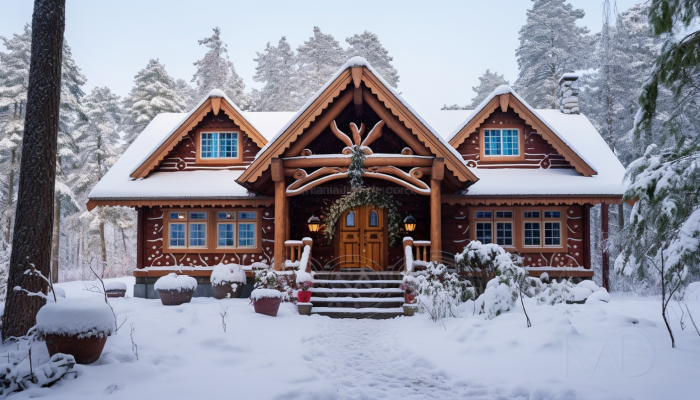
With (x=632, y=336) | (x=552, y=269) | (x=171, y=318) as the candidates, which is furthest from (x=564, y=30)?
(x=171, y=318)

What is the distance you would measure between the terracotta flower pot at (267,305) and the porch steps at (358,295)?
1219mm

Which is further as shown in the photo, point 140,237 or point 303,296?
point 140,237

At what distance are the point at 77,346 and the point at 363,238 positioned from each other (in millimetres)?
9767

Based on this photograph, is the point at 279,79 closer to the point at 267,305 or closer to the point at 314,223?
the point at 314,223

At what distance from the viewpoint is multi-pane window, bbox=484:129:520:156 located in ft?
47.9

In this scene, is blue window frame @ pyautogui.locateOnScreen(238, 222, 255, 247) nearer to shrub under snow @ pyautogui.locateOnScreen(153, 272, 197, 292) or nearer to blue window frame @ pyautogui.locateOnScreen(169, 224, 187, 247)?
blue window frame @ pyautogui.locateOnScreen(169, 224, 187, 247)

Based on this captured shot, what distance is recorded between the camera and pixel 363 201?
13109 mm

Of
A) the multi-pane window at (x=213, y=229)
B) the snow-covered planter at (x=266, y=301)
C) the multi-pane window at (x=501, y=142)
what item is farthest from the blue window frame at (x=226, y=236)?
the multi-pane window at (x=501, y=142)

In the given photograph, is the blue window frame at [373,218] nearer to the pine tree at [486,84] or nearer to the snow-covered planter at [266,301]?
the snow-covered planter at [266,301]

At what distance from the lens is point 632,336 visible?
19.1 ft

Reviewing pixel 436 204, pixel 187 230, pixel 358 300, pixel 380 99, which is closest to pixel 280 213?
pixel 358 300

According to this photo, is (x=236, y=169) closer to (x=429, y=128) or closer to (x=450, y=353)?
(x=429, y=128)

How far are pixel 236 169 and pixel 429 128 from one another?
277 inches

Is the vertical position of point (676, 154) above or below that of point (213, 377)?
→ above
